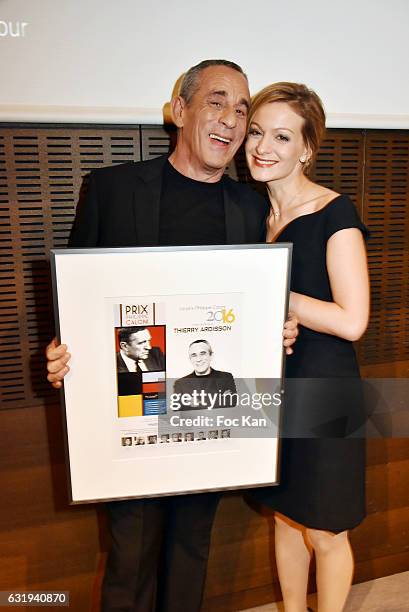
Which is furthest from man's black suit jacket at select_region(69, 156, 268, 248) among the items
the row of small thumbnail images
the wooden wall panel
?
the row of small thumbnail images

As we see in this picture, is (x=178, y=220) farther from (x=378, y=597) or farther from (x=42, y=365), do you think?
(x=378, y=597)

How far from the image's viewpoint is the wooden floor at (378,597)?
2283 millimetres

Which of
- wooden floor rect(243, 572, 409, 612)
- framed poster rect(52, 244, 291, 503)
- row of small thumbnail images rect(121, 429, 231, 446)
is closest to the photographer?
framed poster rect(52, 244, 291, 503)

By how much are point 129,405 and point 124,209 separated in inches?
22.3

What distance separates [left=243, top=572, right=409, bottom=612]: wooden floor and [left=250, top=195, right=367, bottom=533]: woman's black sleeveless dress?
843 millimetres

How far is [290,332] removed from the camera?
1.52 m

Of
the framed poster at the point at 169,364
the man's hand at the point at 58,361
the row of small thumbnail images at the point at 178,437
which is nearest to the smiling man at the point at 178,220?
the framed poster at the point at 169,364

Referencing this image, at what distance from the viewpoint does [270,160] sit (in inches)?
63.8

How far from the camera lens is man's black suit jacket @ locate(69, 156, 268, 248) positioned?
1.59 m

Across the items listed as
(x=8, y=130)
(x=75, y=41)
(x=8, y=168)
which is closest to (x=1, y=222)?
(x=8, y=168)

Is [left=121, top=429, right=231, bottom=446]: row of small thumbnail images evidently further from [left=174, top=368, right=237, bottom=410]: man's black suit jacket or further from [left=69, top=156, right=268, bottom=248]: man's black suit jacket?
[left=69, top=156, right=268, bottom=248]: man's black suit jacket

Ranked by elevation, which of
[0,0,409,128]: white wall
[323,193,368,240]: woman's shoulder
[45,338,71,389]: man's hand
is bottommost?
[45,338,71,389]: man's hand

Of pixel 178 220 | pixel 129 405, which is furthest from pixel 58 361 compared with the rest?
pixel 178 220

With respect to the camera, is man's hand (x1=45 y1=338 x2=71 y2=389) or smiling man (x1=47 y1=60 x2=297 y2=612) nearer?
man's hand (x1=45 y1=338 x2=71 y2=389)
